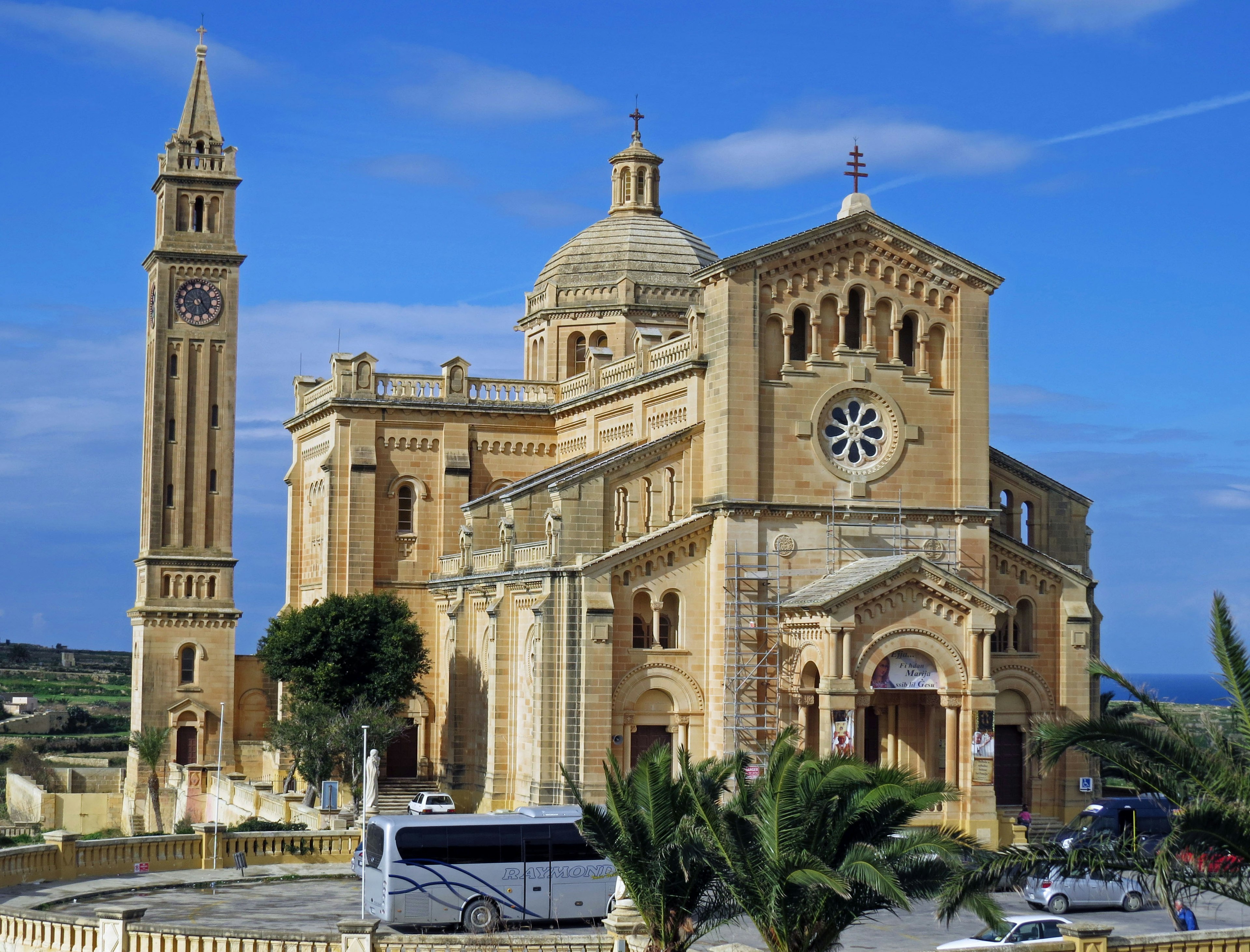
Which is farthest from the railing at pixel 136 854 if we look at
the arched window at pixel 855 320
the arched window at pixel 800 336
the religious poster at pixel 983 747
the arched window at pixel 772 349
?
the arched window at pixel 855 320

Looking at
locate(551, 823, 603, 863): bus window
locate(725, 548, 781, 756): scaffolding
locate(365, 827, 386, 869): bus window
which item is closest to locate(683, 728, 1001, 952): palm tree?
locate(551, 823, 603, 863): bus window

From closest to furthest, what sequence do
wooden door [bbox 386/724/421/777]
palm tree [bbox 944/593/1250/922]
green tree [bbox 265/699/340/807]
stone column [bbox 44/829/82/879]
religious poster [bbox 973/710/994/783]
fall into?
palm tree [bbox 944/593/1250/922] → stone column [bbox 44/829/82/879] → religious poster [bbox 973/710/994/783] → green tree [bbox 265/699/340/807] → wooden door [bbox 386/724/421/777]

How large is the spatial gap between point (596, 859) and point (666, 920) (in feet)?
33.2

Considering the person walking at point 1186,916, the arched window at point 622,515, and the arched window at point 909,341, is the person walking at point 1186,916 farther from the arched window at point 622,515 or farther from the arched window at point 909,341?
the arched window at point 622,515

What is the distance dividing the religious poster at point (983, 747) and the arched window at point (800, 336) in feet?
35.9

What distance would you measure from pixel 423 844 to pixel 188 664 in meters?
37.6

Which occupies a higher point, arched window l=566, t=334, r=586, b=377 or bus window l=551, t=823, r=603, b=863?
arched window l=566, t=334, r=586, b=377

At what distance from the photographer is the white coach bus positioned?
34.6 meters

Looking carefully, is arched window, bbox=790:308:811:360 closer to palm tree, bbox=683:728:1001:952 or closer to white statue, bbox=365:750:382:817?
white statue, bbox=365:750:382:817

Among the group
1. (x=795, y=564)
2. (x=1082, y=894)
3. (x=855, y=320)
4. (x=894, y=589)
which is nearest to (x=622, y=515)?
(x=795, y=564)

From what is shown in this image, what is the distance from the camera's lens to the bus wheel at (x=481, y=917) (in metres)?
34.8

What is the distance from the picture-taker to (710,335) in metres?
51.2

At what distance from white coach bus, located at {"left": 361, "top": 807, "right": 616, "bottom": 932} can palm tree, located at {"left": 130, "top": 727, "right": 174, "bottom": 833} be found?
33.3 m

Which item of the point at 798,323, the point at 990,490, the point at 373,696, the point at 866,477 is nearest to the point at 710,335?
the point at 798,323
